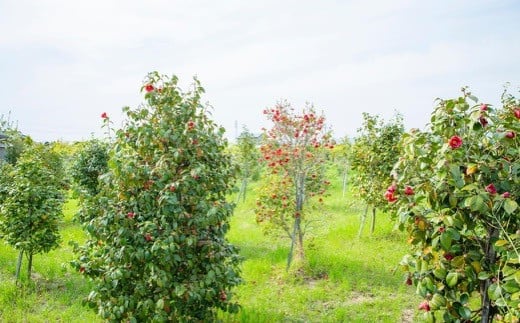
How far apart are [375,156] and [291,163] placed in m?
2.79

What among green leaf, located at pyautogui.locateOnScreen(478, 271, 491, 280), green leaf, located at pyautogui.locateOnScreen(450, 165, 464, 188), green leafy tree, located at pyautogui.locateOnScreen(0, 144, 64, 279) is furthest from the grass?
green leaf, located at pyautogui.locateOnScreen(450, 165, 464, 188)

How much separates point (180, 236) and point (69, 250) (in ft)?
23.3

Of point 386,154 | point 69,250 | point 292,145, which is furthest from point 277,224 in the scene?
point 69,250

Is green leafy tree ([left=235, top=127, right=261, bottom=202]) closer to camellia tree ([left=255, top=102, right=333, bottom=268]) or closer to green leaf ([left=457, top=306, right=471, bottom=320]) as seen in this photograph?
camellia tree ([left=255, top=102, right=333, bottom=268])

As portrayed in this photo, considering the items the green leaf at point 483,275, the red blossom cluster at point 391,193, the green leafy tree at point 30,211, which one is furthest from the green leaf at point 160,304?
the green leafy tree at point 30,211

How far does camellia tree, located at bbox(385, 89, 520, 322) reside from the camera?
265 centimetres

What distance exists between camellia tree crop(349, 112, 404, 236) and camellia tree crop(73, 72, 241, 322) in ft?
20.8

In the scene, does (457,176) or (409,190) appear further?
(409,190)

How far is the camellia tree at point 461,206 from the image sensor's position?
104 inches

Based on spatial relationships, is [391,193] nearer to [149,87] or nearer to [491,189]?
[491,189]

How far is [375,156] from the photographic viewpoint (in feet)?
32.2

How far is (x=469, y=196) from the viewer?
2.66 metres

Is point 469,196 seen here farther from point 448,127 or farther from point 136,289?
point 136,289

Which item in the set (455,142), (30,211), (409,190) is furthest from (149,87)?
(30,211)
